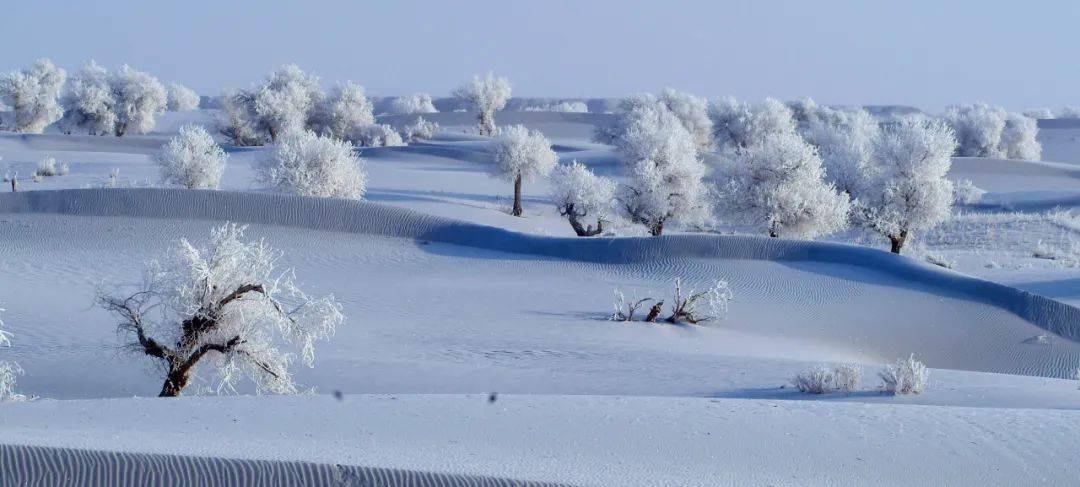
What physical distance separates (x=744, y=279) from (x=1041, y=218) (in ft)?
66.7

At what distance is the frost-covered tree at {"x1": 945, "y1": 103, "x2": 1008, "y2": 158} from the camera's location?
61.4 meters

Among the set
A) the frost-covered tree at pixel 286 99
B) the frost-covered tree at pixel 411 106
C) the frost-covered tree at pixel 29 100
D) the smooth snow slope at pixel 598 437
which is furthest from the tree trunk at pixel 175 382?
the frost-covered tree at pixel 411 106

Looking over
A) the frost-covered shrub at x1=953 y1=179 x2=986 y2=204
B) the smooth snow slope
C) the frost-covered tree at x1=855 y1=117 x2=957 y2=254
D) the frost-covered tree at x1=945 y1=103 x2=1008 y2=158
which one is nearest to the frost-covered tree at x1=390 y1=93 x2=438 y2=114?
the frost-covered tree at x1=945 y1=103 x2=1008 y2=158

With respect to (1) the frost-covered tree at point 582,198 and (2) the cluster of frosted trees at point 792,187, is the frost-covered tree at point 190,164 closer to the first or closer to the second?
(1) the frost-covered tree at point 582,198

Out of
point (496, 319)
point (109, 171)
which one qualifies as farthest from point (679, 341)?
point (109, 171)

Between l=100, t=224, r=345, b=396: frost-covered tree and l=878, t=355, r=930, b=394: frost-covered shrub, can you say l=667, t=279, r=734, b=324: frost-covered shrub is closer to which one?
l=878, t=355, r=930, b=394: frost-covered shrub

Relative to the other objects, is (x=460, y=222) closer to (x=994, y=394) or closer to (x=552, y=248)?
(x=552, y=248)

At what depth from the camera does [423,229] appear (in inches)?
922

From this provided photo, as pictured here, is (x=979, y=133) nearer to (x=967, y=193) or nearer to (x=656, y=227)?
(x=967, y=193)

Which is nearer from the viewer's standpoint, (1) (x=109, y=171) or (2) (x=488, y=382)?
(2) (x=488, y=382)

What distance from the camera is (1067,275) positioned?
23.3 meters

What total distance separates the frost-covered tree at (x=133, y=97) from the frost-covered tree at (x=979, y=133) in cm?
4779

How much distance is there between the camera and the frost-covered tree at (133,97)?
6166cm

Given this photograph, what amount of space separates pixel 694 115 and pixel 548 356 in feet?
177
